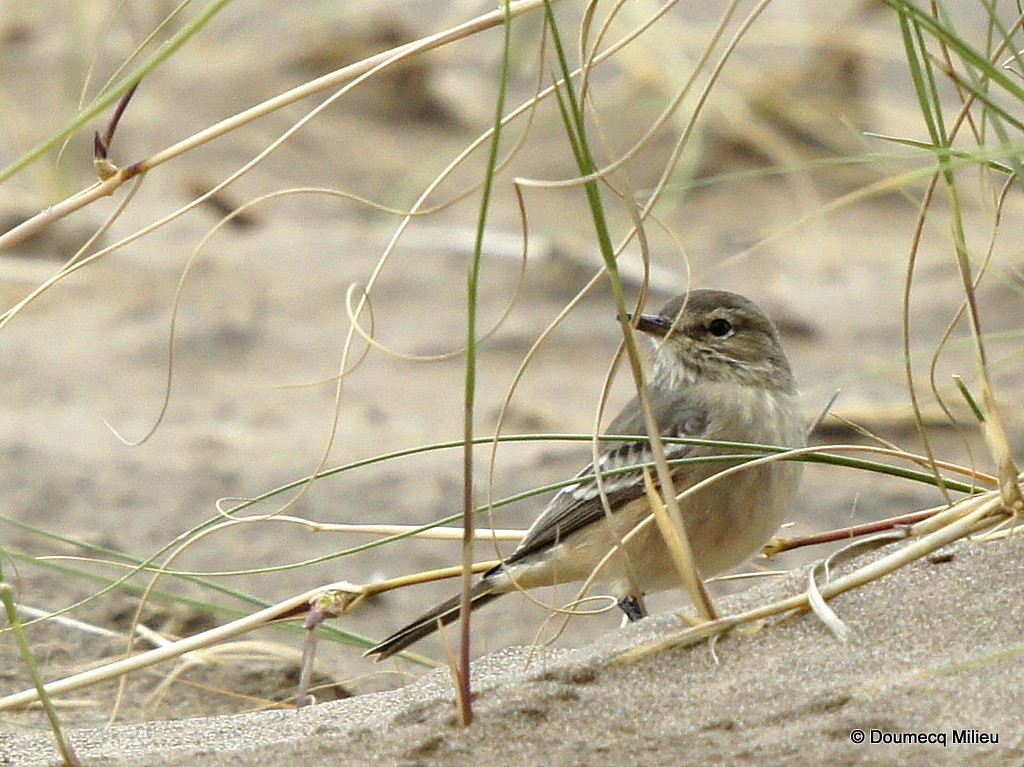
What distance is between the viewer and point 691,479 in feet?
15.2

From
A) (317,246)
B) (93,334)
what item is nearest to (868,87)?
(317,246)

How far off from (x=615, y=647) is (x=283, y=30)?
436 inches

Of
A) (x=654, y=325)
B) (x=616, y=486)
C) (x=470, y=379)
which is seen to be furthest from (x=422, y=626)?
(x=470, y=379)

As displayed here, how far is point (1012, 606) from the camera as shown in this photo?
2.96 metres

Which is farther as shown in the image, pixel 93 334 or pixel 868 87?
pixel 868 87

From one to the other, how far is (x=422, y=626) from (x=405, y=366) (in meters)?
4.99

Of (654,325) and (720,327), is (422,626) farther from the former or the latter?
(720,327)

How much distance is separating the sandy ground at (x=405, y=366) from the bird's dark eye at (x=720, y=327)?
882mm

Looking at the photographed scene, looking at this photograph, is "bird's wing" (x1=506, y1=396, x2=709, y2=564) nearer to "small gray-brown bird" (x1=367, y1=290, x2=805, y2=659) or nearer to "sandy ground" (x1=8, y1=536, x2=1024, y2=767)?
"small gray-brown bird" (x1=367, y1=290, x2=805, y2=659)

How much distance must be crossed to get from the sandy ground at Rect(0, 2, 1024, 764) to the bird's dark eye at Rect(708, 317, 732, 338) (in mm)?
882

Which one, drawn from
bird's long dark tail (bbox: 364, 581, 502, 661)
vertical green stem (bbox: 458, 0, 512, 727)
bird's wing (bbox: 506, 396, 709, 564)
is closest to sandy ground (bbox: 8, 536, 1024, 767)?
vertical green stem (bbox: 458, 0, 512, 727)

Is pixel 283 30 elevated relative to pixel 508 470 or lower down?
elevated

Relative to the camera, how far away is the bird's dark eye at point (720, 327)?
534 cm

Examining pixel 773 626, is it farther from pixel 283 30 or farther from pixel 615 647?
pixel 283 30
